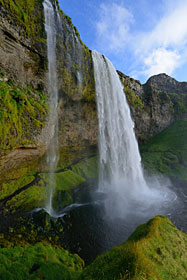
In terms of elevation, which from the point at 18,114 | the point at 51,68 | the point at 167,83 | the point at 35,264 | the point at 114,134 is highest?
the point at 167,83

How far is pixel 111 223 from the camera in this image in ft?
44.4

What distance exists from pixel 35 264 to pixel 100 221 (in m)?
8.52

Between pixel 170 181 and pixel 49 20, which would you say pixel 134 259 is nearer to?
pixel 49 20

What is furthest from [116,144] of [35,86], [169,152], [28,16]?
[169,152]

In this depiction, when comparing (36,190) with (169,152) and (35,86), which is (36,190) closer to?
(35,86)

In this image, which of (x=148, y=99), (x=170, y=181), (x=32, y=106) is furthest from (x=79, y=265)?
(x=148, y=99)

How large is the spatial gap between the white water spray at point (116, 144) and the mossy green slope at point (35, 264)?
14.8 m

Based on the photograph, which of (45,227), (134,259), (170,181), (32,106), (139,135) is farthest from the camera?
(139,135)

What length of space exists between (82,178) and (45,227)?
16942 millimetres

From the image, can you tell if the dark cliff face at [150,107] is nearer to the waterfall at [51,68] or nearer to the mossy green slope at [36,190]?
the waterfall at [51,68]

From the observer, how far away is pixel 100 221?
13984 millimetres

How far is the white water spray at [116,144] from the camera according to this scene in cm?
2539

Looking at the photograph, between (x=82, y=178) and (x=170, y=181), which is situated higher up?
(x=82, y=178)

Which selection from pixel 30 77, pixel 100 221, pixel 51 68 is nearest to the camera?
pixel 100 221
